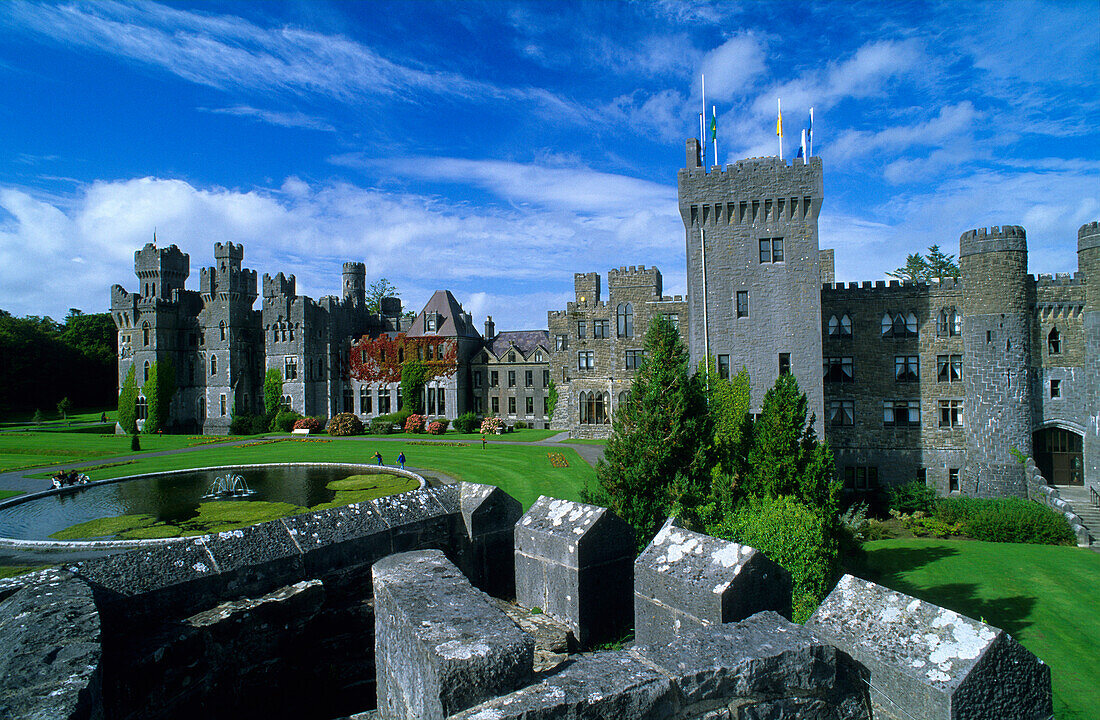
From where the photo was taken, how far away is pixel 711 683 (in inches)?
147

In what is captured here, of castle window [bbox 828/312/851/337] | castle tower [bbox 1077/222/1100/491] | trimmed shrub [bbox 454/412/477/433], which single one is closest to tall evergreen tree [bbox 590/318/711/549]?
castle window [bbox 828/312/851/337]


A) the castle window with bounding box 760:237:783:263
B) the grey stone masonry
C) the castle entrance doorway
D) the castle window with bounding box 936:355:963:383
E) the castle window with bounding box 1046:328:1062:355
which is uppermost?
the castle window with bounding box 760:237:783:263

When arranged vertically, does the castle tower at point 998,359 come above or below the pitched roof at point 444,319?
below

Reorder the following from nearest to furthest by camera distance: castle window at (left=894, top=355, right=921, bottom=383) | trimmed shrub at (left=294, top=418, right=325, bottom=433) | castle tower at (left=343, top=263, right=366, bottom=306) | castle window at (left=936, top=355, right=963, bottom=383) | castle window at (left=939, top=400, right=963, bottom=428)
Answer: castle window at (left=939, top=400, right=963, bottom=428), castle window at (left=936, top=355, right=963, bottom=383), castle window at (left=894, top=355, right=921, bottom=383), trimmed shrub at (left=294, top=418, right=325, bottom=433), castle tower at (left=343, top=263, right=366, bottom=306)

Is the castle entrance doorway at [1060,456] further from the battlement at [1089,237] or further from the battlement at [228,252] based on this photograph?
the battlement at [228,252]

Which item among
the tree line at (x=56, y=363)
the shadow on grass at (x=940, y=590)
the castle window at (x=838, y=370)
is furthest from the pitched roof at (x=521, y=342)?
the tree line at (x=56, y=363)

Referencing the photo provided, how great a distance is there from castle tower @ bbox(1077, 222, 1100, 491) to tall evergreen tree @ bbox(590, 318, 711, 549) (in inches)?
1009

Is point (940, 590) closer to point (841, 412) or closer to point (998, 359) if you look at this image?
point (841, 412)

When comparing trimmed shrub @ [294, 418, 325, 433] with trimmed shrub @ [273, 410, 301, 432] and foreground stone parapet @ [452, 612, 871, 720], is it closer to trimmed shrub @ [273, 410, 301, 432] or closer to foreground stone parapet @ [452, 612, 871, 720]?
trimmed shrub @ [273, 410, 301, 432]

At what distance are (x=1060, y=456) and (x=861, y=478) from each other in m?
9.84

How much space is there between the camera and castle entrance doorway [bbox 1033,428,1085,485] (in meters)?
30.4

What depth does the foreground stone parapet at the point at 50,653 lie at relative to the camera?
3119 millimetres

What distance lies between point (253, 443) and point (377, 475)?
2117cm

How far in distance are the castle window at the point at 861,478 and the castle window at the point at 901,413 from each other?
2.65m
